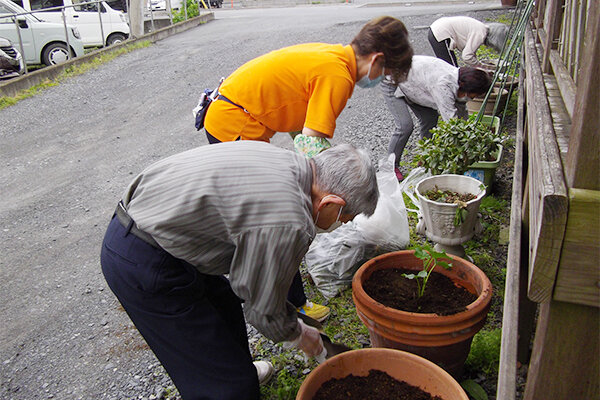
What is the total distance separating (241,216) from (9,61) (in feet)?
29.8

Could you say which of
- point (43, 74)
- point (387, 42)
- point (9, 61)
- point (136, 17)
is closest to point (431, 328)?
point (387, 42)

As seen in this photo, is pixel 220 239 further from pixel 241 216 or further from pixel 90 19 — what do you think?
pixel 90 19

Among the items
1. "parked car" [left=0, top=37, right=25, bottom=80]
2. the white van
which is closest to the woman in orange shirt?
"parked car" [left=0, top=37, right=25, bottom=80]

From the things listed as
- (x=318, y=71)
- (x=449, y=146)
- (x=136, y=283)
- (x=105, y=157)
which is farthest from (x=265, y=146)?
(x=105, y=157)

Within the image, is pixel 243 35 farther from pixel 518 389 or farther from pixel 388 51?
pixel 518 389

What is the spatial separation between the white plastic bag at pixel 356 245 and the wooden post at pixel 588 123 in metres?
2.04

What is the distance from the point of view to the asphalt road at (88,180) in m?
2.84

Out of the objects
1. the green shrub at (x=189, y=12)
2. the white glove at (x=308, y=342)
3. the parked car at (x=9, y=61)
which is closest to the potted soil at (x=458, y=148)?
the white glove at (x=308, y=342)

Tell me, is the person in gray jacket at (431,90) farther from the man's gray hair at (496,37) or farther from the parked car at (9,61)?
the parked car at (9,61)

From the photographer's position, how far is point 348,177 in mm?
→ 1712

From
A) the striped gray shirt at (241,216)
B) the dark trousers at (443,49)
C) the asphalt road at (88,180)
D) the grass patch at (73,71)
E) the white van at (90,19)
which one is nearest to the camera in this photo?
the striped gray shirt at (241,216)

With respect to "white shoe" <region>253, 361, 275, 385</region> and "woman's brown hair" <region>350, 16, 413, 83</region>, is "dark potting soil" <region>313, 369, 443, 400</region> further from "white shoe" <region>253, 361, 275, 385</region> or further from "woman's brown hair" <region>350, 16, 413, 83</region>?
"woman's brown hair" <region>350, 16, 413, 83</region>

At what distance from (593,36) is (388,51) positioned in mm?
1763

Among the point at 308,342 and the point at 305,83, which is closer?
the point at 308,342
